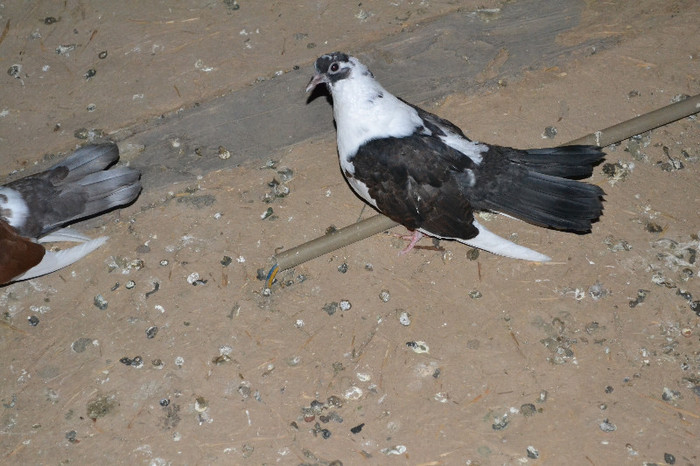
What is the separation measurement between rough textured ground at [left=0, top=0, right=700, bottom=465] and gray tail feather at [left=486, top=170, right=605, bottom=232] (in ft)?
1.47

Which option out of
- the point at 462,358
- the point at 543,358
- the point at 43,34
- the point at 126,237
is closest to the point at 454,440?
the point at 462,358

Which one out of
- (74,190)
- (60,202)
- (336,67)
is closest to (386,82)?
(336,67)

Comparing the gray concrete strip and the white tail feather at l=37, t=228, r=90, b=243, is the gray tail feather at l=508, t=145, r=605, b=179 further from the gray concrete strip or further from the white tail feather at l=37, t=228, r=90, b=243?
the white tail feather at l=37, t=228, r=90, b=243

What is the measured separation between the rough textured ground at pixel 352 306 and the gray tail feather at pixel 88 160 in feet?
1.24

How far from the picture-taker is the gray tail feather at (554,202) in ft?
13.7

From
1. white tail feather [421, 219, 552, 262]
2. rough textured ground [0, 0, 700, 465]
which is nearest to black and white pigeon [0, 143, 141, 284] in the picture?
rough textured ground [0, 0, 700, 465]

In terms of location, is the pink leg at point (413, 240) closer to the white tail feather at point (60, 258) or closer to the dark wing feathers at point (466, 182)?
the dark wing feathers at point (466, 182)

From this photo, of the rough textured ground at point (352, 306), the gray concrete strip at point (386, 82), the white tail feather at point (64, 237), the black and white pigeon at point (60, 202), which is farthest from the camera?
the gray concrete strip at point (386, 82)

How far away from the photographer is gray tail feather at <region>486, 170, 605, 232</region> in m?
4.17

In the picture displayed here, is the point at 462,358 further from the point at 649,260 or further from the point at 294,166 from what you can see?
the point at 294,166

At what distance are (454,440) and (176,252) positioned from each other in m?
2.35

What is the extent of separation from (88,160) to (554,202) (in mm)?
3359

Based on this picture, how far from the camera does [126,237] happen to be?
16.1 ft

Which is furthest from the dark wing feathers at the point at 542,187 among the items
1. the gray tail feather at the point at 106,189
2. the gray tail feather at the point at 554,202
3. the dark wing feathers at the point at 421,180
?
the gray tail feather at the point at 106,189
